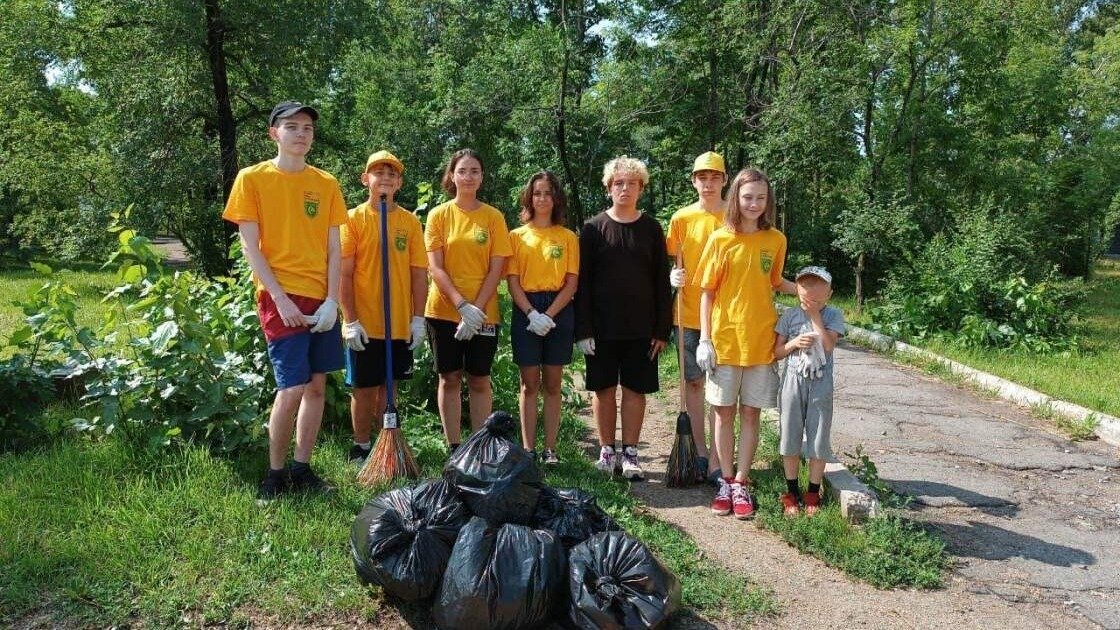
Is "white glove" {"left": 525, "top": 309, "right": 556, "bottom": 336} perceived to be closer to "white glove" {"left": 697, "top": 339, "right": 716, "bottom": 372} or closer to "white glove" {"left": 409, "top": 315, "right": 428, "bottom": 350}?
"white glove" {"left": 409, "top": 315, "right": 428, "bottom": 350}

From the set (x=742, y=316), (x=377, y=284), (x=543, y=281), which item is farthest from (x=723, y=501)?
(x=377, y=284)

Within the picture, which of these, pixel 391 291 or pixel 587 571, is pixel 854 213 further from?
pixel 587 571

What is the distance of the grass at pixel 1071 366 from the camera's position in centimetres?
680

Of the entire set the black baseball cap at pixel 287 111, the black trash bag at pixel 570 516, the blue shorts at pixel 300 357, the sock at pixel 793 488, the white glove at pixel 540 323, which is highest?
the black baseball cap at pixel 287 111

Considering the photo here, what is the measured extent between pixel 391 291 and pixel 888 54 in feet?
→ 33.6

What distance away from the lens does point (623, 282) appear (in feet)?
14.2

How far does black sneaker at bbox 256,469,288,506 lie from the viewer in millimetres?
3689

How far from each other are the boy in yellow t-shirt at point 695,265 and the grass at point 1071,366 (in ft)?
11.5

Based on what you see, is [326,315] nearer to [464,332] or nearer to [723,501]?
[464,332]

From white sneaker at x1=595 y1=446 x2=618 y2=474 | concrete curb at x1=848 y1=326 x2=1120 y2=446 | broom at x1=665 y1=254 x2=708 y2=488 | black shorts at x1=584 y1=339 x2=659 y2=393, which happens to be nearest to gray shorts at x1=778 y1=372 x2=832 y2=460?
broom at x1=665 y1=254 x2=708 y2=488

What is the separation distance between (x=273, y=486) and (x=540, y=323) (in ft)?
5.27

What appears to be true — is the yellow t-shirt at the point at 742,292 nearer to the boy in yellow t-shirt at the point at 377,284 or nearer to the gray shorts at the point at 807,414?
the gray shorts at the point at 807,414

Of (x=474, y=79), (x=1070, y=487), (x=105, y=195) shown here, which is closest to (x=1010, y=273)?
(x=1070, y=487)

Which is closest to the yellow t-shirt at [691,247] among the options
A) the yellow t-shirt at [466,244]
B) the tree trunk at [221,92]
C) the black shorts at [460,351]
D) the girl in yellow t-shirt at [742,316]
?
the girl in yellow t-shirt at [742,316]
